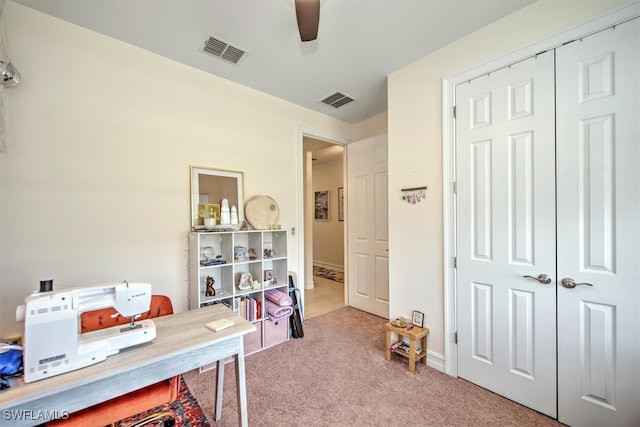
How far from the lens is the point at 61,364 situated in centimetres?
100

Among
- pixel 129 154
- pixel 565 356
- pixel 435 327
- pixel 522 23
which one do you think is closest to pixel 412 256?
pixel 435 327

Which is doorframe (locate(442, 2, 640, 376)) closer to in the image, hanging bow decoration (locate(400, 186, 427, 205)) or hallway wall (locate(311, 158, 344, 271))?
hanging bow decoration (locate(400, 186, 427, 205))

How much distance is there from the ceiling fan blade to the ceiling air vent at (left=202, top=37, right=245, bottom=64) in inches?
43.1

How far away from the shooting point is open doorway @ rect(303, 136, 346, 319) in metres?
5.02

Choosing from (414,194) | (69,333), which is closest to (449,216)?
(414,194)

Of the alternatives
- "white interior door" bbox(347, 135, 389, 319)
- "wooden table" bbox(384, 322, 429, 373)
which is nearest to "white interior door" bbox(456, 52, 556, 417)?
"wooden table" bbox(384, 322, 429, 373)

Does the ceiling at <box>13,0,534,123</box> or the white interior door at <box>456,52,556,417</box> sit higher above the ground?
the ceiling at <box>13,0,534,123</box>

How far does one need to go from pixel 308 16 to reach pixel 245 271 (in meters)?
2.34

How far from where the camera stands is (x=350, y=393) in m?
1.93

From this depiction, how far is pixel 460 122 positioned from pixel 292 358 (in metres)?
2.58

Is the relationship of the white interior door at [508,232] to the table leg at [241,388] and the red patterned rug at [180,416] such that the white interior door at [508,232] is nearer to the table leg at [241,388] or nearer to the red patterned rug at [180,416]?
the table leg at [241,388]

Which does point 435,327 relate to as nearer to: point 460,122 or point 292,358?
point 292,358

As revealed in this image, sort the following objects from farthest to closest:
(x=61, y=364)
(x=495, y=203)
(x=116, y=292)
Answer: (x=495, y=203) < (x=116, y=292) < (x=61, y=364)

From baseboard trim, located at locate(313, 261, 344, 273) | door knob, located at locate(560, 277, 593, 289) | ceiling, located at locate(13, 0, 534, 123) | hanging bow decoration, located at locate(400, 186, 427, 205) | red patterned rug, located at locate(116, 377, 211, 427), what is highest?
ceiling, located at locate(13, 0, 534, 123)
